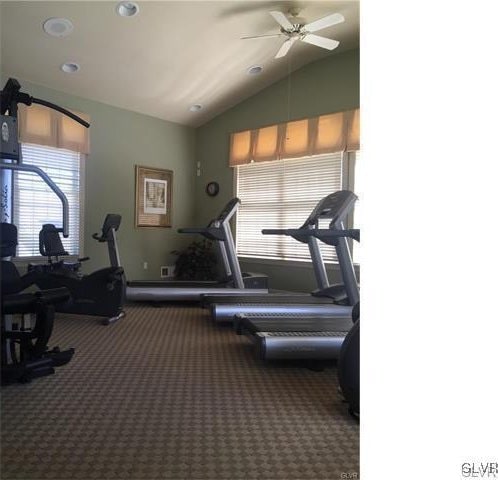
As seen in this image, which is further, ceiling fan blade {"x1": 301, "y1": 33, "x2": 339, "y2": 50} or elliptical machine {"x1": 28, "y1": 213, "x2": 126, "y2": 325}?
elliptical machine {"x1": 28, "y1": 213, "x2": 126, "y2": 325}

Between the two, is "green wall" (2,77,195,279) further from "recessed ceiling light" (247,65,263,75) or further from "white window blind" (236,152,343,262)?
"recessed ceiling light" (247,65,263,75)

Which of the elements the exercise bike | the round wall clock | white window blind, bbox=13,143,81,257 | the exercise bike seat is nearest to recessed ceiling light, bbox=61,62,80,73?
white window blind, bbox=13,143,81,257

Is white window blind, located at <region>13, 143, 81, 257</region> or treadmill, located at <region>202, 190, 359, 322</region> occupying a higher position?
white window blind, located at <region>13, 143, 81, 257</region>

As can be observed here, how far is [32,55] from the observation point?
397 cm

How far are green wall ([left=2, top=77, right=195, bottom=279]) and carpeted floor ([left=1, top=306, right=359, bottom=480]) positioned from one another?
279cm

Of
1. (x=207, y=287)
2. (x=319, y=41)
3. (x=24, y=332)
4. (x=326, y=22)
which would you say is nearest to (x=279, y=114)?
(x=319, y=41)

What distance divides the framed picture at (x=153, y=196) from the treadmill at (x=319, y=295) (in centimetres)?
222

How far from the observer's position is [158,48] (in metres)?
4.12

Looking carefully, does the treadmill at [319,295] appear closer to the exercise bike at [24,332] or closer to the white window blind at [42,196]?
the exercise bike at [24,332]

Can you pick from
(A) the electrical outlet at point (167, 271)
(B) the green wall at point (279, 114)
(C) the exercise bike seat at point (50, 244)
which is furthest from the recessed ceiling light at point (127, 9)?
(A) the electrical outlet at point (167, 271)

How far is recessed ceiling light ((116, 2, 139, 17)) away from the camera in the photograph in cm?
342

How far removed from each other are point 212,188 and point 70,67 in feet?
8.20
